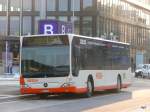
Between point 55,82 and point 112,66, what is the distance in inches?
254

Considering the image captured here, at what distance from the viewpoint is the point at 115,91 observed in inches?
1242

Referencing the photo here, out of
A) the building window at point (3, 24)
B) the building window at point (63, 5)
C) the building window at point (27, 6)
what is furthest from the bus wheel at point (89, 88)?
the building window at point (3, 24)

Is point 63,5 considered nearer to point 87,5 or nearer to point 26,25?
point 87,5

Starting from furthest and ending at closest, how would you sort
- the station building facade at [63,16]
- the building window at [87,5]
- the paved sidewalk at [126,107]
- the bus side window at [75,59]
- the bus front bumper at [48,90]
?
1. the building window at [87,5]
2. the station building facade at [63,16]
3. the bus side window at [75,59]
4. the bus front bumper at [48,90]
5. the paved sidewalk at [126,107]

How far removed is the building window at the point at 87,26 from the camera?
78375 mm

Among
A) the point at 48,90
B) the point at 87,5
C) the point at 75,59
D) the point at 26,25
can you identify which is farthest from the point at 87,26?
the point at 48,90

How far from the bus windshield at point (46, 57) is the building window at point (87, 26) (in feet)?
176

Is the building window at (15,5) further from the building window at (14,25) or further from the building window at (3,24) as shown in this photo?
the building window at (3,24)

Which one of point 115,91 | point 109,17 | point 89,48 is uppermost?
point 109,17

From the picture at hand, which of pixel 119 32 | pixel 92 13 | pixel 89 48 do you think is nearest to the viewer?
pixel 89 48

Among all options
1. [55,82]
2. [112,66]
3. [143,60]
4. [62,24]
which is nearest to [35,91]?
[55,82]

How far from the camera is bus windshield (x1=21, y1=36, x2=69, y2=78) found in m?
24.2

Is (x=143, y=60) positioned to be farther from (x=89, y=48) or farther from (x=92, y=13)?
(x=89, y=48)

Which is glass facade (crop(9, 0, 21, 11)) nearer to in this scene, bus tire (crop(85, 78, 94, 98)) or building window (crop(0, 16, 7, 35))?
building window (crop(0, 16, 7, 35))
